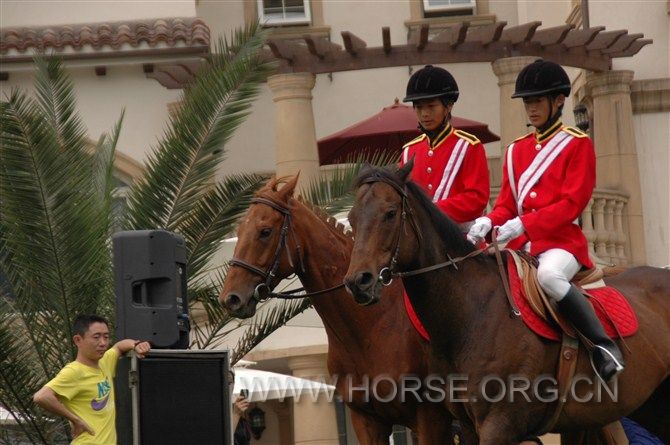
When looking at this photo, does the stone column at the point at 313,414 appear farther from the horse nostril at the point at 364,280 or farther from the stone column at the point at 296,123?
the horse nostril at the point at 364,280

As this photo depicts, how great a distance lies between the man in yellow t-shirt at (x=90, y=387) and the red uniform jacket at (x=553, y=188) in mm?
2627

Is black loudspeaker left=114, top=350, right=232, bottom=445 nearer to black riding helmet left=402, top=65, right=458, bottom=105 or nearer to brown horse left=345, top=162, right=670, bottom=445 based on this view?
brown horse left=345, top=162, right=670, bottom=445

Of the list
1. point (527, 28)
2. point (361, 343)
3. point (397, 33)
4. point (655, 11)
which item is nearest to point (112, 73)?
point (397, 33)

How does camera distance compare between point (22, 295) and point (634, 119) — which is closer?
point (22, 295)

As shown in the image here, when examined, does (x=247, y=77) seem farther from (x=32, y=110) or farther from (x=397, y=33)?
(x=397, y=33)

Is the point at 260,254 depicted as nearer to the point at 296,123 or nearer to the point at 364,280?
the point at 364,280

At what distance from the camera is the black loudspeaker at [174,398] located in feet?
34.5

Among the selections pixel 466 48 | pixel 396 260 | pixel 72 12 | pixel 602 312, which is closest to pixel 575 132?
pixel 602 312

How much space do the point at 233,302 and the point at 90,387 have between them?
45.7 inches

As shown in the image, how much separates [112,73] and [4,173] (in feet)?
33.5

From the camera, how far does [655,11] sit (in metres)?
22.9

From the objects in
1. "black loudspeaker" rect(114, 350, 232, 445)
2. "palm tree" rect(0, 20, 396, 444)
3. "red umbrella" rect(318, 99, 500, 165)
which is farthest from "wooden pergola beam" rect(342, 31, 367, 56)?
"black loudspeaker" rect(114, 350, 232, 445)

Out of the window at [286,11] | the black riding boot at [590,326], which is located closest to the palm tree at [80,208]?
the black riding boot at [590,326]

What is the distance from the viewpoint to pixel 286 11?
86.1ft
